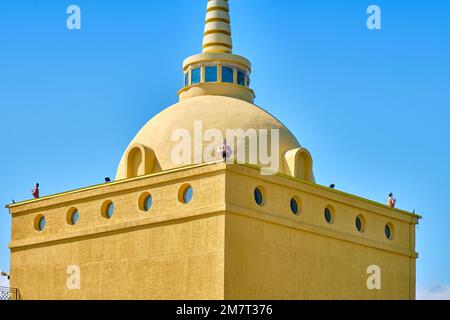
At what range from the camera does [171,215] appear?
43.1m

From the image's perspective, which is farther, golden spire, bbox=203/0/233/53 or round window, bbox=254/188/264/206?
golden spire, bbox=203/0/233/53

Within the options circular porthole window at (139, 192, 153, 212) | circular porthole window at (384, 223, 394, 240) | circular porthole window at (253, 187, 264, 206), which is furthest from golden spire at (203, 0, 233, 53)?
circular porthole window at (384, 223, 394, 240)

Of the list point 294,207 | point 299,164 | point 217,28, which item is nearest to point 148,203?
point 294,207

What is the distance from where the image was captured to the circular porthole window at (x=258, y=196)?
4319 centimetres

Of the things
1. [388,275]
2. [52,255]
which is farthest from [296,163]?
[52,255]

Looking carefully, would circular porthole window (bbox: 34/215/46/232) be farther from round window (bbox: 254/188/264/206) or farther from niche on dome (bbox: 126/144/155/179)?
round window (bbox: 254/188/264/206)

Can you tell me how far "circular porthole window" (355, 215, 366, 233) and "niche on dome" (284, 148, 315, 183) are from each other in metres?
2.50

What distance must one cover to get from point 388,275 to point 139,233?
35.2 feet

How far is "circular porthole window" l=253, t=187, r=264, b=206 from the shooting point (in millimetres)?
43188

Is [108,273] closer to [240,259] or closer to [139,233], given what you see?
[139,233]

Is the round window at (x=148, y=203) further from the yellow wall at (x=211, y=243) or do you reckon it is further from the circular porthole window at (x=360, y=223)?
the circular porthole window at (x=360, y=223)

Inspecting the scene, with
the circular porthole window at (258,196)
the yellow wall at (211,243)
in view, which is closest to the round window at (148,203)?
the yellow wall at (211,243)

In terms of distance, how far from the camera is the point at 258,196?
43344 millimetres

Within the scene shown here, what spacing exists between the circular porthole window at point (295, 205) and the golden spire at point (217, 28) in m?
9.66
